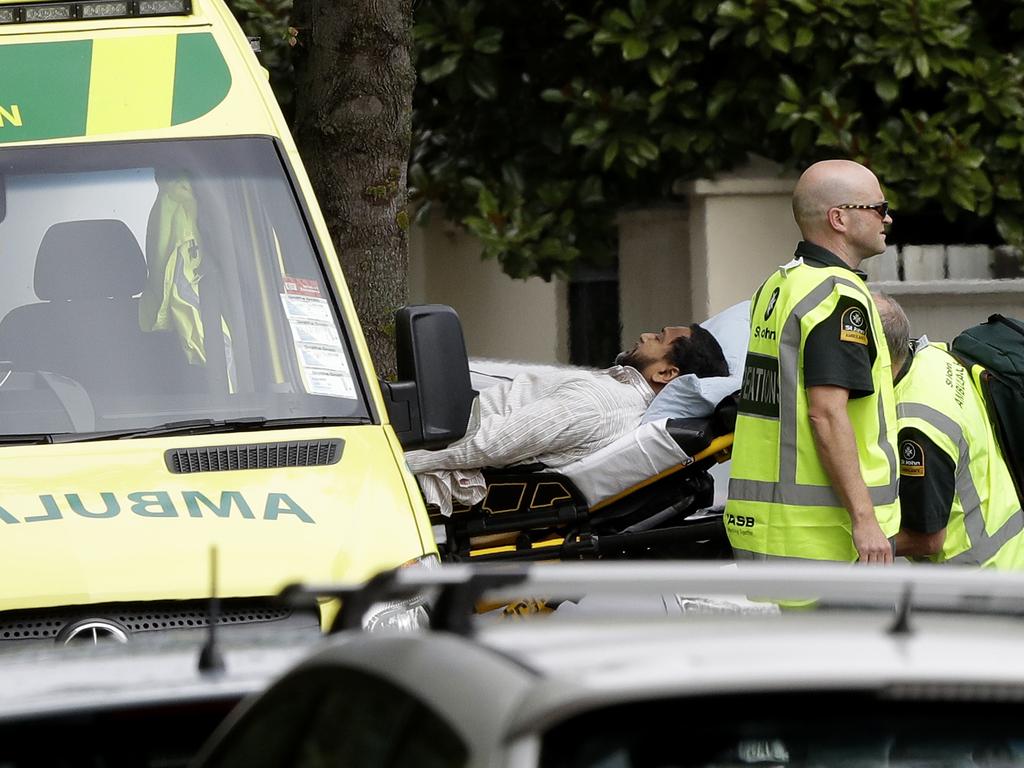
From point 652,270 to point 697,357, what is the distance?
14.6 feet

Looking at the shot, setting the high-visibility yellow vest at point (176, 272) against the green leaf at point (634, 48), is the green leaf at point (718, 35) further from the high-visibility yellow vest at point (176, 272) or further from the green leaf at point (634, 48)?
the high-visibility yellow vest at point (176, 272)

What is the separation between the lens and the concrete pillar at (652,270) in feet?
36.6

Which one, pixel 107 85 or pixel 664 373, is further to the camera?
pixel 664 373

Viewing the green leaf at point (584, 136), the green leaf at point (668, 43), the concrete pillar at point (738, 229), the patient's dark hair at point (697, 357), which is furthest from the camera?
the concrete pillar at point (738, 229)

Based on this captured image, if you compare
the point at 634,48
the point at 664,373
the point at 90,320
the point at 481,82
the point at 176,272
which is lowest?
the point at 664,373

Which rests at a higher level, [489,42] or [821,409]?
[489,42]

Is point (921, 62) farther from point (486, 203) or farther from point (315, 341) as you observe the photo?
point (315, 341)

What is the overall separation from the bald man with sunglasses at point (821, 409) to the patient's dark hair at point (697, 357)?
1.79 metres

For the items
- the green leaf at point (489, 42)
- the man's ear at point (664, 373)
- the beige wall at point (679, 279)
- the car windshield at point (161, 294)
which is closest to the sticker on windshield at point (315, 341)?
the car windshield at point (161, 294)

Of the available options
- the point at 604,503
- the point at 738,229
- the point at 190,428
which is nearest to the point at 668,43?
the point at 738,229

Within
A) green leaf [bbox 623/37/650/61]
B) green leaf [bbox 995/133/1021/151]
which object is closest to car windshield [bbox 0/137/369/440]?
green leaf [bbox 623/37/650/61]

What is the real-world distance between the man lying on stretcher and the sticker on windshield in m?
1.24

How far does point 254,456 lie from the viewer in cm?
438

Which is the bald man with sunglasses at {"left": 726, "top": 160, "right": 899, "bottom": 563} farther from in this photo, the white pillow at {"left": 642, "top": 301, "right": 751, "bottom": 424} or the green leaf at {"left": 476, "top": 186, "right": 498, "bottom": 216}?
the green leaf at {"left": 476, "top": 186, "right": 498, "bottom": 216}
